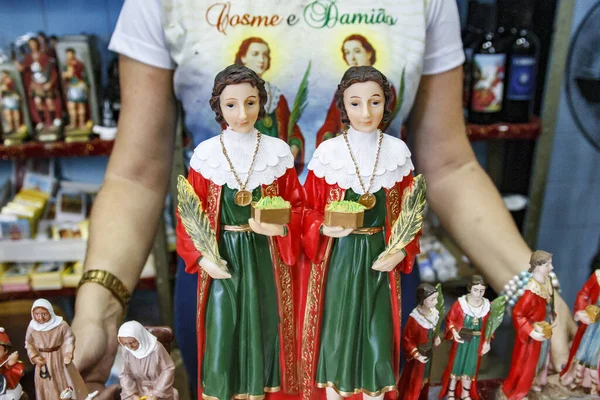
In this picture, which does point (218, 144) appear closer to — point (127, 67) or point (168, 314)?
point (127, 67)

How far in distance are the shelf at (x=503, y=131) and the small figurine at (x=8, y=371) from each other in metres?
1.35

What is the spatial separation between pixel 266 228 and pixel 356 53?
21.6 inches

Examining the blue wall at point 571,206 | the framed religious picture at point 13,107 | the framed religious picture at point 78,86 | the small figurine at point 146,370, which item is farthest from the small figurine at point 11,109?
the blue wall at point 571,206

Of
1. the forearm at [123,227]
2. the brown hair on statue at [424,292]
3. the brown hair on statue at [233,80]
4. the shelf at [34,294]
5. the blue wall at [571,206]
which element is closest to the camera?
the brown hair on statue at [233,80]

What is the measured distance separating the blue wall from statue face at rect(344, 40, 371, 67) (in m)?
1.25

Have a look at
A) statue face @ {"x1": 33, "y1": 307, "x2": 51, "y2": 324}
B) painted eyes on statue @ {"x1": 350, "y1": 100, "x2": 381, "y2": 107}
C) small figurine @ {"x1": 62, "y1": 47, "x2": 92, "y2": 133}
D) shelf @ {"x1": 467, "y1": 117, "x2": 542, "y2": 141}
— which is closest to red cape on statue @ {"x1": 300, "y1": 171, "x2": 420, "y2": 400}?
painted eyes on statue @ {"x1": 350, "y1": 100, "x2": 381, "y2": 107}

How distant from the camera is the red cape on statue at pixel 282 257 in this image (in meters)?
0.74

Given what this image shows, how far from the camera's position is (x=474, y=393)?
0.86m

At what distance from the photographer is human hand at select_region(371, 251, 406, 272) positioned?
2.39ft

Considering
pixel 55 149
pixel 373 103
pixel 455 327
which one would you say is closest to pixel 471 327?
pixel 455 327

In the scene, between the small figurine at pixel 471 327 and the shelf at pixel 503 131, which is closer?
the small figurine at pixel 471 327

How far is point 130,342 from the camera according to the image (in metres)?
0.73

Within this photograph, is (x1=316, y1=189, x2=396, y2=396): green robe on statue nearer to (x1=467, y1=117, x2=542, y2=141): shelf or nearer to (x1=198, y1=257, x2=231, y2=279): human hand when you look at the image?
(x1=198, y1=257, x2=231, y2=279): human hand

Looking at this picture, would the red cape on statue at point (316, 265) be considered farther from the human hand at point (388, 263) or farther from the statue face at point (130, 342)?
the statue face at point (130, 342)
